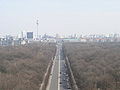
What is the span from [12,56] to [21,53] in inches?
112

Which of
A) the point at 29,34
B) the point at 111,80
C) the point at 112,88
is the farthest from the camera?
the point at 29,34

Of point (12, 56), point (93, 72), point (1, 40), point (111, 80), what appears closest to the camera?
point (111, 80)

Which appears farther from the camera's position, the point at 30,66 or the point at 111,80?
the point at 30,66

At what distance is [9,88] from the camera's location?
1408 centimetres

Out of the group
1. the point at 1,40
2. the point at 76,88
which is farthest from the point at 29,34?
the point at 76,88

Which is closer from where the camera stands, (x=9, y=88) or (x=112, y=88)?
(x=9, y=88)

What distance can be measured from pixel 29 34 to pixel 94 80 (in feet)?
285

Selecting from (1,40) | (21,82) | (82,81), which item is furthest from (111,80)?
(1,40)

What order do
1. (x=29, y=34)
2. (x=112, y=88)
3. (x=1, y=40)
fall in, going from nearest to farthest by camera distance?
(x=112, y=88)
(x=1, y=40)
(x=29, y=34)

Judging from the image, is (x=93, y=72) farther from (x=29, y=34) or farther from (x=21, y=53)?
(x=29, y=34)

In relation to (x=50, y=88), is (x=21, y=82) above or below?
above

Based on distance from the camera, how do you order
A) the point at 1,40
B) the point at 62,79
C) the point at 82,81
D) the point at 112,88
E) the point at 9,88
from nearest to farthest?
the point at 9,88 < the point at 112,88 < the point at 82,81 < the point at 62,79 < the point at 1,40

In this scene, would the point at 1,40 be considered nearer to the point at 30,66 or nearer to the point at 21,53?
the point at 21,53

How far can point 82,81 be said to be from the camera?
19.4 metres
